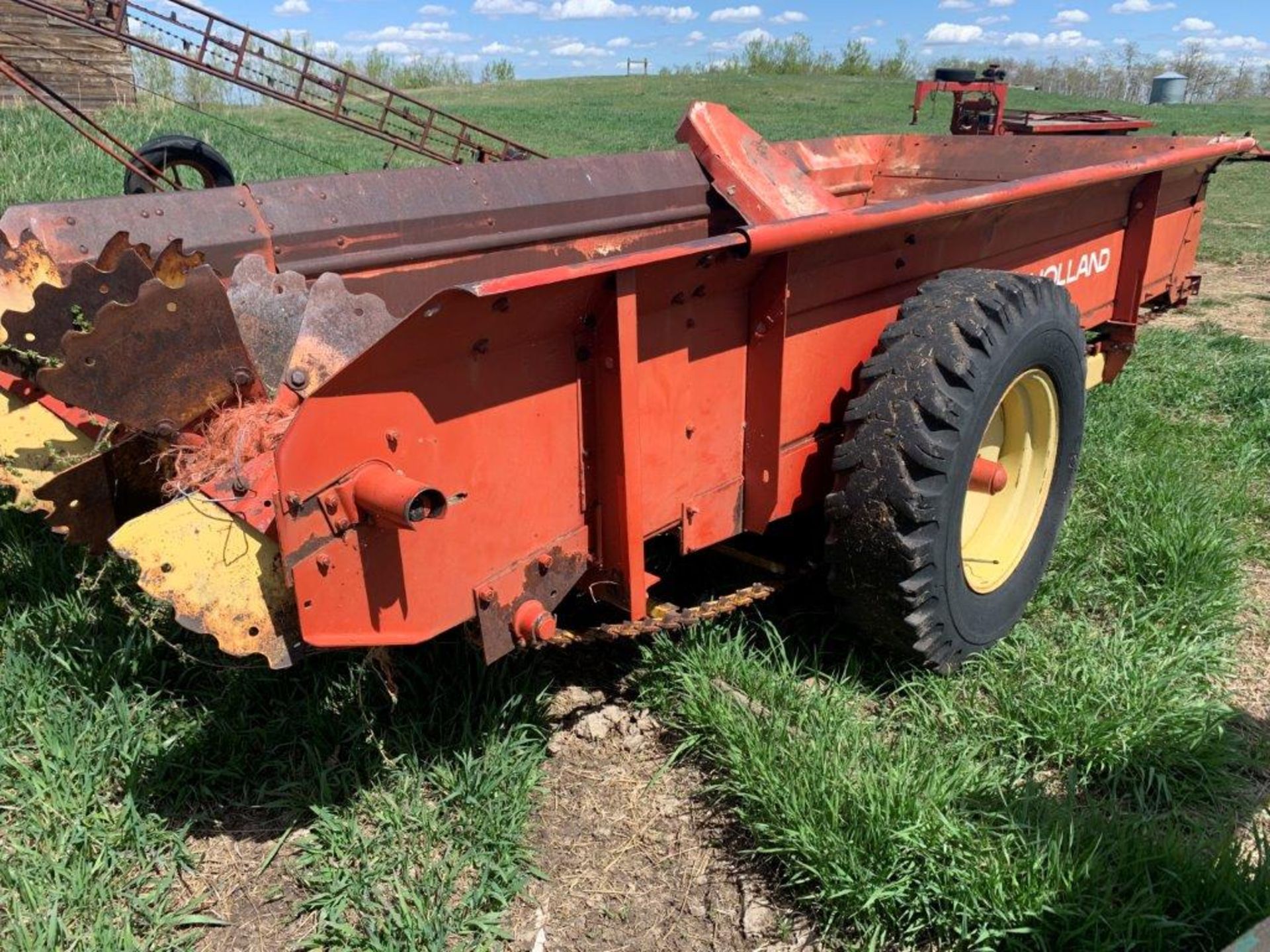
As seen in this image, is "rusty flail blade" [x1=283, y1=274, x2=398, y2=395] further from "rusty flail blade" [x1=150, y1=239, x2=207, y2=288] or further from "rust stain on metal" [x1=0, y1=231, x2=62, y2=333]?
"rust stain on metal" [x1=0, y1=231, x2=62, y2=333]

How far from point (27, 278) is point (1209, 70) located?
67025 mm

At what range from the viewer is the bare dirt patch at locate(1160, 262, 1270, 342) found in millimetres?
7849

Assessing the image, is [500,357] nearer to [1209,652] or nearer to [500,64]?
[1209,652]

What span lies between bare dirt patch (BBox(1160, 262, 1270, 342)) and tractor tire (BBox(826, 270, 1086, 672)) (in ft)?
16.3

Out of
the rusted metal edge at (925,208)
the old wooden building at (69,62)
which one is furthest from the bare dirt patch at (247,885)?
the old wooden building at (69,62)

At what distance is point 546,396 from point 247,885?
1.37 m

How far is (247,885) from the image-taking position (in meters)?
2.41

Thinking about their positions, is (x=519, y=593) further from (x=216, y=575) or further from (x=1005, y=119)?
(x=1005, y=119)

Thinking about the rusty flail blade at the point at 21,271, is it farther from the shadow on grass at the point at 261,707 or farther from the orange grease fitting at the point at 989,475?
the orange grease fitting at the point at 989,475

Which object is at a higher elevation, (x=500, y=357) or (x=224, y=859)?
(x=500, y=357)

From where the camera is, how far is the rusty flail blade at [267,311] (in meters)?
2.34

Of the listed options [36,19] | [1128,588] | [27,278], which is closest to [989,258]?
[1128,588]

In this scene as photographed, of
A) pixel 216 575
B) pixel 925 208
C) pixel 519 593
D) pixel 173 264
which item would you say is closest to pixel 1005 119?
pixel 925 208

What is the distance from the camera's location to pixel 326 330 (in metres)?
2.20
